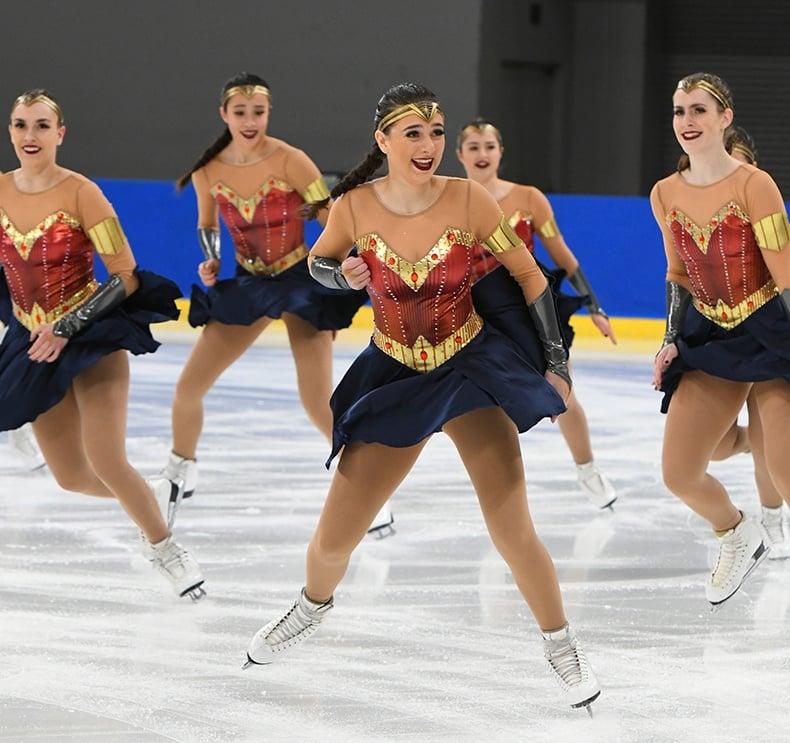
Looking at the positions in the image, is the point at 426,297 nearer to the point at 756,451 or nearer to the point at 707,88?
the point at 707,88

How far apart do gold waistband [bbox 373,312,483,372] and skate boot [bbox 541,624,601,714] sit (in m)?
0.71

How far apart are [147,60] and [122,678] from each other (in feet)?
31.8

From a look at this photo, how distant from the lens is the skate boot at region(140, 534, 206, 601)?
4348 millimetres

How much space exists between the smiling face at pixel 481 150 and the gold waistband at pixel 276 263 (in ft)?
2.37

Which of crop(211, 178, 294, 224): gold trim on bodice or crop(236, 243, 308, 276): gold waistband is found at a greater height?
crop(211, 178, 294, 224): gold trim on bodice

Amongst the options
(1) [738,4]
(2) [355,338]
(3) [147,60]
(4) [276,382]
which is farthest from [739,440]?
(1) [738,4]

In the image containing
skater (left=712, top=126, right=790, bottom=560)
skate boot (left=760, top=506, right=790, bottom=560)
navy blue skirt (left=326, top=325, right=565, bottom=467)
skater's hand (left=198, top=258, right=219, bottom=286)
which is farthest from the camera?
skater's hand (left=198, top=258, right=219, bottom=286)

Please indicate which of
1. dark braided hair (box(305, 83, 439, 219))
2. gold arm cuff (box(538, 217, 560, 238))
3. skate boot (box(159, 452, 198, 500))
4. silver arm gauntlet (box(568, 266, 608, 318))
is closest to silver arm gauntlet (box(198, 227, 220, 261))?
skate boot (box(159, 452, 198, 500))

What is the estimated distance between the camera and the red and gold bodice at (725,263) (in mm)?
3922

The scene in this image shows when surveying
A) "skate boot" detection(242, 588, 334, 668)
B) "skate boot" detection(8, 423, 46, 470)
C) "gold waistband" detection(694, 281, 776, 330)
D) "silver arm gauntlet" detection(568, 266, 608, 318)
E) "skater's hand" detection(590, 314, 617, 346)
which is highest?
"gold waistband" detection(694, 281, 776, 330)

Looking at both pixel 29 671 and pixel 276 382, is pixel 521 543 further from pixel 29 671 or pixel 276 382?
pixel 276 382

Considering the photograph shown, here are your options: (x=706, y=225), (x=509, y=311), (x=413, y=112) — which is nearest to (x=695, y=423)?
(x=706, y=225)

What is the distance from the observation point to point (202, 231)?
5.67 m

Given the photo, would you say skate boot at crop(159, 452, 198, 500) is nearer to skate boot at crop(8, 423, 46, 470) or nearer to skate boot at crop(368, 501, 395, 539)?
skate boot at crop(368, 501, 395, 539)
